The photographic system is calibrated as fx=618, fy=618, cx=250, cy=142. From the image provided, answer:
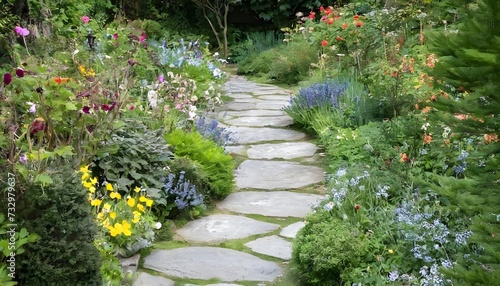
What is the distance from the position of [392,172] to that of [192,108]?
1.92 m

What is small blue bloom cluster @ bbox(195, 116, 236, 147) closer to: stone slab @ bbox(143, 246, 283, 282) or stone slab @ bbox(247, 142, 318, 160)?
stone slab @ bbox(247, 142, 318, 160)

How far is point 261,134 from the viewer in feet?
20.6

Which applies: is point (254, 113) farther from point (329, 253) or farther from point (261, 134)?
point (329, 253)

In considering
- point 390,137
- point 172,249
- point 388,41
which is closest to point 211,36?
point 388,41

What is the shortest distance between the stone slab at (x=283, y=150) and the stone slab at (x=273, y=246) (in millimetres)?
1796

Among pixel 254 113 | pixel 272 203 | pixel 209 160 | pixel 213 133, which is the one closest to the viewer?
pixel 272 203

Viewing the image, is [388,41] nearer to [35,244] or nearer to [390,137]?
[390,137]

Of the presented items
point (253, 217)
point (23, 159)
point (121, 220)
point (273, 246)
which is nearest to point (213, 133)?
point (253, 217)

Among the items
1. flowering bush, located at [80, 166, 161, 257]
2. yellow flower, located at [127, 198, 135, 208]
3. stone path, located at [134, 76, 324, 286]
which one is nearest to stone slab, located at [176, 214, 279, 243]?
stone path, located at [134, 76, 324, 286]

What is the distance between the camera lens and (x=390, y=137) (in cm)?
465

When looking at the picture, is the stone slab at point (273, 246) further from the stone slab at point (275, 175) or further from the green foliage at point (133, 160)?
the stone slab at point (275, 175)

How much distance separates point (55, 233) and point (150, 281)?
761mm

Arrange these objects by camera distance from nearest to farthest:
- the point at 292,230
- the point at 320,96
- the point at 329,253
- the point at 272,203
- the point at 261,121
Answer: the point at 329,253
the point at 292,230
the point at 272,203
the point at 320,96
the point at 261,121

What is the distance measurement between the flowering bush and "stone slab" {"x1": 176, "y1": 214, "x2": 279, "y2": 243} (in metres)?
0.29
